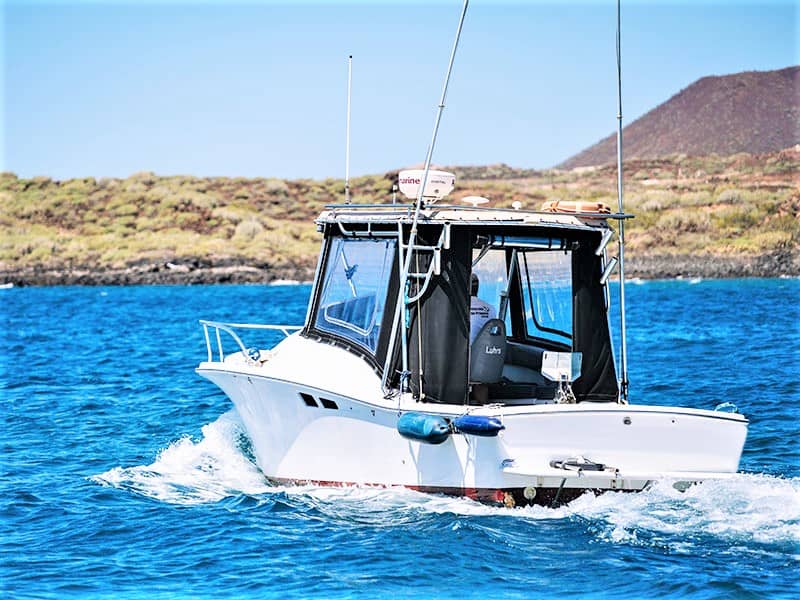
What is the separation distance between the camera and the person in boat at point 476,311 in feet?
39.1

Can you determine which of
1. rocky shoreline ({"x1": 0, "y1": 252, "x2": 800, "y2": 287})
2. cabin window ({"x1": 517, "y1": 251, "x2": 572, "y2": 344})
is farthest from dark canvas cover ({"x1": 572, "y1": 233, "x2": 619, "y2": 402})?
rocky shoreline ({"x1": 0, "y1": 252, "x2": 800, "y2": 287})

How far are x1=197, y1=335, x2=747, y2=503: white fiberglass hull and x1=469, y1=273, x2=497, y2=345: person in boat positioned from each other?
1132mm

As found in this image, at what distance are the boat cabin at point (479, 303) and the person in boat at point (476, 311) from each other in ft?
0.04

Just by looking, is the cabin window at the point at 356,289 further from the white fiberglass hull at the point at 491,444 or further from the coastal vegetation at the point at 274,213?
the coastal vegetation at the point at 274,213

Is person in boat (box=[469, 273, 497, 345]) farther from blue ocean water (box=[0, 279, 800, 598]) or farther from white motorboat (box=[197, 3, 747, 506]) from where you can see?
blue ocean water (box=[0, 279, 800, 598])

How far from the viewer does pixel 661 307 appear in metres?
48.2

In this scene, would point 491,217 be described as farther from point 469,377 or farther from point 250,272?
point 250,272

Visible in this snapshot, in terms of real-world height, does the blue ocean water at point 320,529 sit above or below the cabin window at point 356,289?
below

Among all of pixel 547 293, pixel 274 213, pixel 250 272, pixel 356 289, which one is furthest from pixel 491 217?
pixel 274 213

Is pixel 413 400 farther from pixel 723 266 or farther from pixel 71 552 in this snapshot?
pixel 723 266

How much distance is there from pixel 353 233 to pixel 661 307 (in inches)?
1467

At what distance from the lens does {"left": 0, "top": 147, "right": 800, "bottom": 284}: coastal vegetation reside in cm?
8700

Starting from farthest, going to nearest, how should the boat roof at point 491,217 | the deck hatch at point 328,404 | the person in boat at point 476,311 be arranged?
the person in boat at point 476,311, the deck hatch at point 328,404, the boat roof at point 491,217

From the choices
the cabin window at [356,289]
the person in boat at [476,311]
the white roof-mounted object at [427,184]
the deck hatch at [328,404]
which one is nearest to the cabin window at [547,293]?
the person in boat at [476,311]
